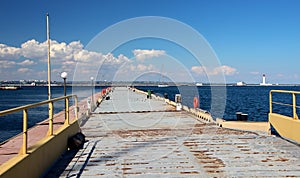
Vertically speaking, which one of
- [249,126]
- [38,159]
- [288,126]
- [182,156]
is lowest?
[182,156]

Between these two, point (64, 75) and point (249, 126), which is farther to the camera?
point (64, 75)

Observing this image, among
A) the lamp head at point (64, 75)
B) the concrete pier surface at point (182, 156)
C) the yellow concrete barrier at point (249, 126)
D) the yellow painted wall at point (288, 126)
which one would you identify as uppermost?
the lamp head at point (64, 75)

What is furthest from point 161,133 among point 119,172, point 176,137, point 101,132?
point 119,172

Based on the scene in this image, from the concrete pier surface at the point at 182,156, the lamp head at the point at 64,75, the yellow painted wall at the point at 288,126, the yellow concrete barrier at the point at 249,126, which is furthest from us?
the lamp head at the point at 64,75

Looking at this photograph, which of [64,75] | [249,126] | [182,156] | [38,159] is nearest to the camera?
[38,159]

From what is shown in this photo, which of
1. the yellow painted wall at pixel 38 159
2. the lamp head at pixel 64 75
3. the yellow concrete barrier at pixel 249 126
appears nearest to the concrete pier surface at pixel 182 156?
the yellow painted wall at pixel 38 159

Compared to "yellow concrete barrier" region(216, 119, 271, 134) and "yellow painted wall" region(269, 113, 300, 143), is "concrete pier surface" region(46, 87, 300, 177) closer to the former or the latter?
"yellow painted wall" region(269, 113, 300, 143)

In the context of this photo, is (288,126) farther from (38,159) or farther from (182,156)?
(38,159)

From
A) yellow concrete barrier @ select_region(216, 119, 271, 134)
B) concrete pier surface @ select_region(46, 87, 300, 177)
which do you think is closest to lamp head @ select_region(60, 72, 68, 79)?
→ concrete pier surface @ select_region(46, 87, 300, 177)

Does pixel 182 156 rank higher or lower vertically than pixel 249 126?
lower

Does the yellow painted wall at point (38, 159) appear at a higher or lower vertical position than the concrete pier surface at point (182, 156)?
higher

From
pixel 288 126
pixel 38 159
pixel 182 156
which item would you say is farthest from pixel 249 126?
pixel 38 159

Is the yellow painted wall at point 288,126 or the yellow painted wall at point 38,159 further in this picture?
the yellow painted wall at point 288,126

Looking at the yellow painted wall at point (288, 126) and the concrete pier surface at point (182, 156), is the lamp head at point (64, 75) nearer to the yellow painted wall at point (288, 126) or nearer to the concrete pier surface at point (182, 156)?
the concrete pier surface at point (182, 156)
